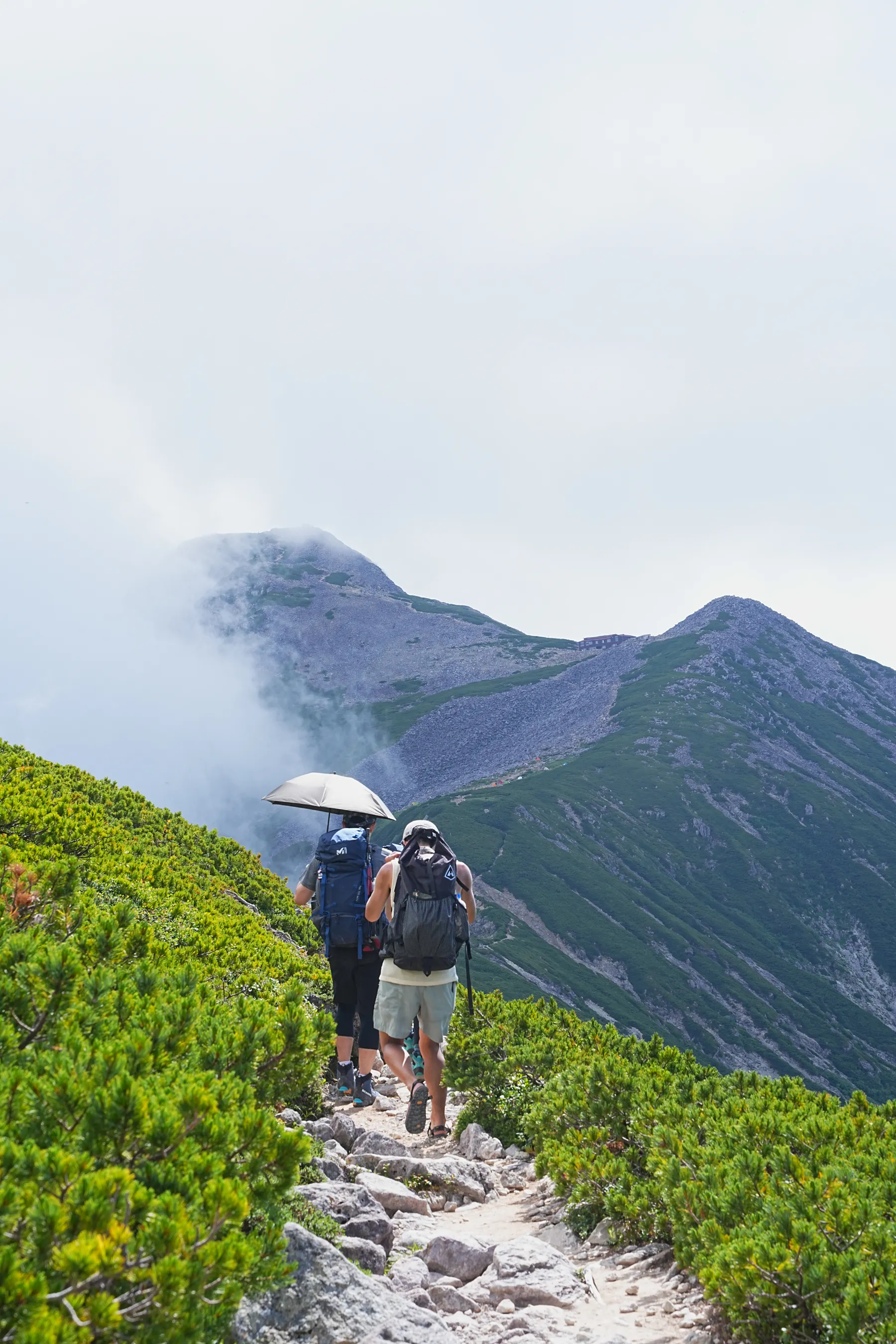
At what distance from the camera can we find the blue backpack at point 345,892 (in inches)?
436

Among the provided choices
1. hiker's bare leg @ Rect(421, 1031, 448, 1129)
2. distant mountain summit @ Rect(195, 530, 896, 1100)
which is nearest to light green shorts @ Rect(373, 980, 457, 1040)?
hiker's bare leg @ Rect(421, 1031, 448, 1129)

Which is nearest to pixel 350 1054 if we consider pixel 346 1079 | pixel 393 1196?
pixel 346 1079

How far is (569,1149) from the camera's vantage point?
870 cm

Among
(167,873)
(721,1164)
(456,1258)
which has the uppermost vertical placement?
(167,873)

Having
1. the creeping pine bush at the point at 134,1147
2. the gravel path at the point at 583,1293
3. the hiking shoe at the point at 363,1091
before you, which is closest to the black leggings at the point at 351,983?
the hiking shoe at the point at 363,1091

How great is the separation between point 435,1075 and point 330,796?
424 cm

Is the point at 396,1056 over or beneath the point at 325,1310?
beneath

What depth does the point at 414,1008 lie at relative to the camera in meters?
10.4

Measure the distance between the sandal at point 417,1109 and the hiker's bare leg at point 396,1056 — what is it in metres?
0.11

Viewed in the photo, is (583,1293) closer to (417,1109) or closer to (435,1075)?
(435,1075)

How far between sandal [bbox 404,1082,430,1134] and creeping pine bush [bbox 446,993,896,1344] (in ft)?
2.48

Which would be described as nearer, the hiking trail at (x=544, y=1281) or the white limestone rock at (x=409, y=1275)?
the hiking trail at (x=544, y=1281)

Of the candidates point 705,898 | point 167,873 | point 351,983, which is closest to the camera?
point 351,983

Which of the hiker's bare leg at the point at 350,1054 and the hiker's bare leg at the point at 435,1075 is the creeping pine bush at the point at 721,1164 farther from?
the hiker's bare leg at the point at 350,1054
